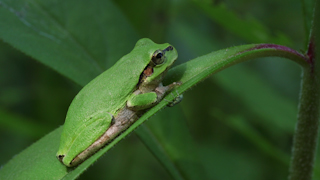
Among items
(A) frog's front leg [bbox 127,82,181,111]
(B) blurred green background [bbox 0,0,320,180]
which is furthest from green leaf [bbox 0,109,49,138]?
(A) frog's front leg [bbox 127,82,181,111]

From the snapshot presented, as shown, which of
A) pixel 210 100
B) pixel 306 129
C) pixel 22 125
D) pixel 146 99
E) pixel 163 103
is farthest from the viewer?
pixel 210 100

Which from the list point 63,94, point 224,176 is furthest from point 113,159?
point 224,176

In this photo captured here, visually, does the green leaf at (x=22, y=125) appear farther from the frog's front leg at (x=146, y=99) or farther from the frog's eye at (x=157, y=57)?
the frog's eye at (x=157, y=57)

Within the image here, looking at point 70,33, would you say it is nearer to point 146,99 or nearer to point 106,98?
point 106,98

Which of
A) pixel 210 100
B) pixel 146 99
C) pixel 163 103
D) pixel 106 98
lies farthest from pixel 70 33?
pixel 210 100

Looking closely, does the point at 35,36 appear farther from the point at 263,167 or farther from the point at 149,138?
the point at 263,167

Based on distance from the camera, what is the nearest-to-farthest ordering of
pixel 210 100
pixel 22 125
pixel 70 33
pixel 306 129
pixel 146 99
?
pixel 306 129 < pixel 146 99 < pixel 70 33 < pixel 22 125 < pixel 210 100

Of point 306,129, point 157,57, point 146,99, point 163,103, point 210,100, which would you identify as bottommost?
point 306,129
